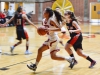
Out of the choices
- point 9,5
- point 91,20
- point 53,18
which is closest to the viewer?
point 53,18

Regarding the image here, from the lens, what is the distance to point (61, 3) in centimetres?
909

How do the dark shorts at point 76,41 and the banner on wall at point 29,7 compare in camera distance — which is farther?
the banner on wall at point 29,7

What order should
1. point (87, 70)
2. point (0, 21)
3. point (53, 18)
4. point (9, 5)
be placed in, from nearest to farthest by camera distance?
1. point (53, 18)
2. point (87, 70)
3. point (0, 21)
4. point (9, 5)

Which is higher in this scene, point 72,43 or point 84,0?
point 84,0

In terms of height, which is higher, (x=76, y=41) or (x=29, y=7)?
(x=29, y=7)

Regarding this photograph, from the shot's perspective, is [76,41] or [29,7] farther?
[29,7]

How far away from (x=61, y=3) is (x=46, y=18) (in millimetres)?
2728

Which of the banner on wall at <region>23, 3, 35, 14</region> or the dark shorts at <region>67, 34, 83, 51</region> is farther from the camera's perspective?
the banner on wall at <region>23, 3, 35, 14</region>

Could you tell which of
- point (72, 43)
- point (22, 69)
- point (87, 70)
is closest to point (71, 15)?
point (72, 43)

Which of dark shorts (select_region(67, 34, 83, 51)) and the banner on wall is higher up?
the banner on wall

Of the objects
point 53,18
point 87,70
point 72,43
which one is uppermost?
point 53,18

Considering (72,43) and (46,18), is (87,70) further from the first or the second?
(46,18)

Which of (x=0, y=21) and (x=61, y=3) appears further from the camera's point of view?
(x=0, y=21)

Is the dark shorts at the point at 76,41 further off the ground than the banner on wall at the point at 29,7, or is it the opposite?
the banner on wall at the point at 29,7
